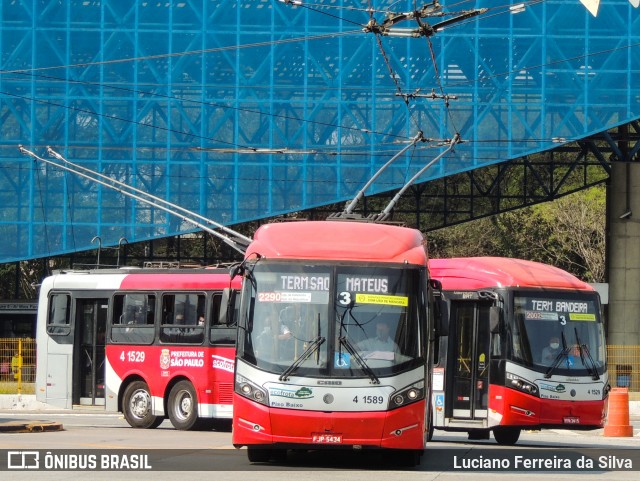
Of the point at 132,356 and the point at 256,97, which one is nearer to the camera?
the point at 132,356

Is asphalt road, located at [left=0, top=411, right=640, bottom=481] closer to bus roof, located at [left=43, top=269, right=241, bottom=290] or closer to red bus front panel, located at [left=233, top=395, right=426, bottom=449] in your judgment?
red bus front panel, located at [left=233, top=395, right=426, bottom=449]

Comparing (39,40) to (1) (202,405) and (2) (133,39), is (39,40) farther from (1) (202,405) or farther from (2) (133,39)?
(1) (202,405)

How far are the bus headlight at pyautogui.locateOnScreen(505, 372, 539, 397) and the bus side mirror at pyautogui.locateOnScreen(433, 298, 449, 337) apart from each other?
452 cm

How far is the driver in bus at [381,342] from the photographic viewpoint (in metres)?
14.9

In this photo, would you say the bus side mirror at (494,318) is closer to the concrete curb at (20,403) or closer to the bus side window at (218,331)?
the bus side window at (218,331)

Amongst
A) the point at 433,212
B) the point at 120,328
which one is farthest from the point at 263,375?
the point at 433,212

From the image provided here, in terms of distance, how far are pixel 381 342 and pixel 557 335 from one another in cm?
666

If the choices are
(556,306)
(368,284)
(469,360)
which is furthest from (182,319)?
(368,284)

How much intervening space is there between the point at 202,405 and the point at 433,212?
2983cm

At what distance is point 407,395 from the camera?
14781mm

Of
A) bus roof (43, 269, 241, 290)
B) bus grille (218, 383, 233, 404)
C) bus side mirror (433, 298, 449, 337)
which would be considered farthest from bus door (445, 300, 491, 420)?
bus side mirror (433, 298, 449, 337)

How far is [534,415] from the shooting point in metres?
20.5

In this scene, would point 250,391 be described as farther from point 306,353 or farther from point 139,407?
point 139,407

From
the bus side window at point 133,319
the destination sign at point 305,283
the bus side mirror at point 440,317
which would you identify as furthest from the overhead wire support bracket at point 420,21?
the bus side window at point 133,319
